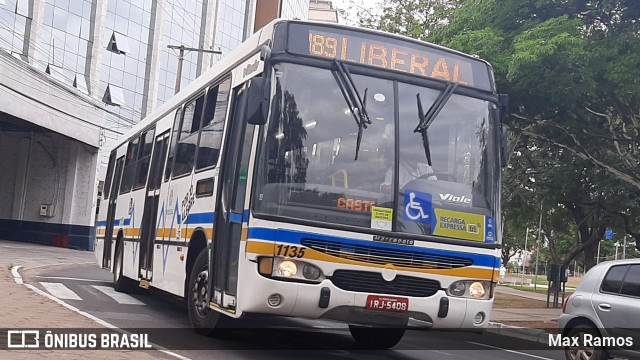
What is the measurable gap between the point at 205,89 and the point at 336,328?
512 centimetres

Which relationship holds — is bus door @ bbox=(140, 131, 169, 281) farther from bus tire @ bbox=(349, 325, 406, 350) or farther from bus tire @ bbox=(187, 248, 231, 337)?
bus tire @ bbox=(349, 325, 406, 350)

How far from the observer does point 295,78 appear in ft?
29.7

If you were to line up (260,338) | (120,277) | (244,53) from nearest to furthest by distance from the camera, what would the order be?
(244,53) → (260,338) → (120,277)

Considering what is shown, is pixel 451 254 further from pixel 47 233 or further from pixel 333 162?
pixel 47 233

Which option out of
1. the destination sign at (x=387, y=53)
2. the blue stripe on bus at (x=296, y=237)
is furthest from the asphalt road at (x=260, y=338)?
the destination sign at (x=387, y=53)

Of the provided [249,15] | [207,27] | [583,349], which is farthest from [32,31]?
[583,349]

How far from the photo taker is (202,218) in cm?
1053

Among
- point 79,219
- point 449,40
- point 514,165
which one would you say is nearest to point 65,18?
point 79,219

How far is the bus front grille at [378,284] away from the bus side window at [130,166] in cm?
860

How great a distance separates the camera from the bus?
8617 mm

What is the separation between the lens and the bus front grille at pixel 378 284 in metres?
8.65

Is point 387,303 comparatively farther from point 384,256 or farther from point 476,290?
point 476,290

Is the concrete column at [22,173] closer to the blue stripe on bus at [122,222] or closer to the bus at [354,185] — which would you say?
the blue stripe on bus at [122,222]

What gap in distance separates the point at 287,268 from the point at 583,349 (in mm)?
5345
